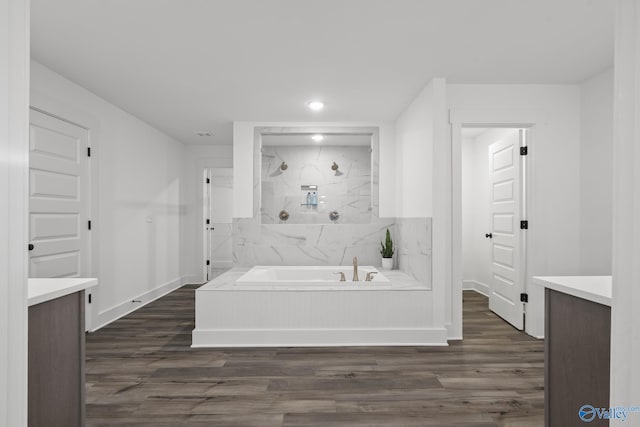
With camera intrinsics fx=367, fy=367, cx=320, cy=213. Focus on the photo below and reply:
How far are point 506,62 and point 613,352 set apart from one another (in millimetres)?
2542

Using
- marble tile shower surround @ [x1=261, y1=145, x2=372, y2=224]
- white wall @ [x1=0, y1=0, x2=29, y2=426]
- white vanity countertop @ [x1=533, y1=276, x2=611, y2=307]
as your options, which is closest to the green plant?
marble tile shower surround @ [x1=261, y1=145, x2=372, y2=224]

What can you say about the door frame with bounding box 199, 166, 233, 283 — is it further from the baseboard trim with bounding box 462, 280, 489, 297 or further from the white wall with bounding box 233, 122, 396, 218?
the baseboard trim with bounding box 462, 280, 489, 297

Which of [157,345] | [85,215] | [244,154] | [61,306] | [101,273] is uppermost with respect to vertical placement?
[244,154]

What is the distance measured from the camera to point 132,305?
13.9ft

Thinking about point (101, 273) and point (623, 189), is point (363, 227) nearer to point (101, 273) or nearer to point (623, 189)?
point (101, 273)

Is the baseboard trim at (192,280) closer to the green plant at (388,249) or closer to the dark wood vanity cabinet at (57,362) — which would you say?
the green plant at (388,249)

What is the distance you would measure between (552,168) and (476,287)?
8.04 ft

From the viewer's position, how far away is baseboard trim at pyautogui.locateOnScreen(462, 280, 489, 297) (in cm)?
503

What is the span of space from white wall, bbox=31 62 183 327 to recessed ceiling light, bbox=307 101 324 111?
81.3 inches

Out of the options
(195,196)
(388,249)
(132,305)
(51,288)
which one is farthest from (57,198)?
(388,249)

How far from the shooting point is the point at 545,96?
332 centimetres

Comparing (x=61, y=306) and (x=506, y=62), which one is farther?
(x=506, y=62)

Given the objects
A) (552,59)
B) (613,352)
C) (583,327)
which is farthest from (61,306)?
(552,59)

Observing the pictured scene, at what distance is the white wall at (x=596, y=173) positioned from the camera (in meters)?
3.00
